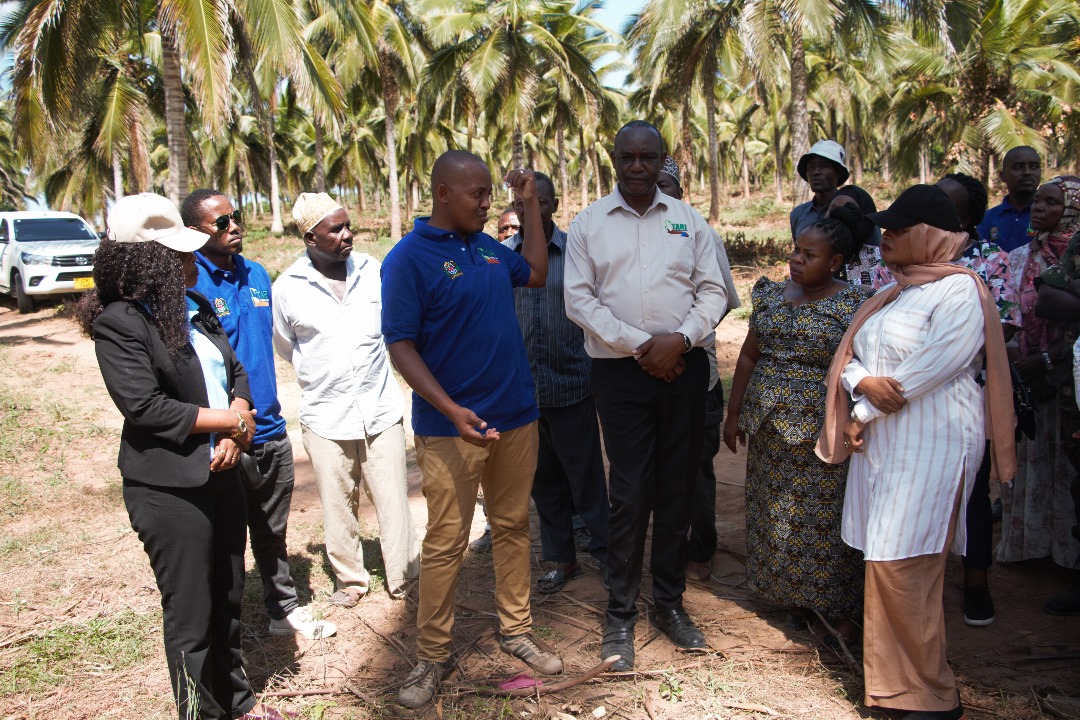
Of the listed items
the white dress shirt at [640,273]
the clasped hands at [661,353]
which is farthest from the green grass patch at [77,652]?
the clasped hands at [661,353]

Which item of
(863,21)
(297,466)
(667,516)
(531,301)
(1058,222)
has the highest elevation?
(863,21)

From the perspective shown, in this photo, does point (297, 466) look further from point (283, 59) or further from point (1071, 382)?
point (283, 59)

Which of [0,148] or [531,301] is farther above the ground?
[0,148]

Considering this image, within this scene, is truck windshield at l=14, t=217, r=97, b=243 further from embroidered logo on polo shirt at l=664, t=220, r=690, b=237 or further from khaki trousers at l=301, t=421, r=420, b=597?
embroidered logo on polo shirt at l=664, t=220, r=690, b=237

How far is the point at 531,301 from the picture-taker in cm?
408

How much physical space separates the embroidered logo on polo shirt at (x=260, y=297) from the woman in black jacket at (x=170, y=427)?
3.07 feet

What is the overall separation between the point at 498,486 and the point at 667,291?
1.09 meters

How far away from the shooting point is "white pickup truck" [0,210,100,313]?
14711 millimetres

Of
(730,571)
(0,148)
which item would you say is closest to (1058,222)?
(730,571)

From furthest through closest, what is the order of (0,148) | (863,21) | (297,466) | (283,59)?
1. (0,148)
2. (863,21)
3. (283,59)
4. (297,466)

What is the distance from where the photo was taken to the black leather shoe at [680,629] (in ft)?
11.0

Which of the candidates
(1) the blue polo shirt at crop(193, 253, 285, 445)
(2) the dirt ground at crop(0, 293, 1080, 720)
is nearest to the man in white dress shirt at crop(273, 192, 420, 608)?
(1) the blue polo shirt at crop(193, 253, 285, 445)

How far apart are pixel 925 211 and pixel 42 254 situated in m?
16.4

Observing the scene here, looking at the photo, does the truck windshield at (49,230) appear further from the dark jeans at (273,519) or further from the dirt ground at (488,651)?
the dark jeans at (273,519)
